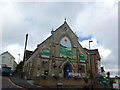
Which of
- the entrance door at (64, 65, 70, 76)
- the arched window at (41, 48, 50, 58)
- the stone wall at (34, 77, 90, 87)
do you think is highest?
the arched window at (41, 48, 50, 58)

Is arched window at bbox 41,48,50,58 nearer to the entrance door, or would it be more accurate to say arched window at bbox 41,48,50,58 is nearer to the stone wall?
the entrance door

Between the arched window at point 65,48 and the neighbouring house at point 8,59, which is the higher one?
the arched window at point 65,48

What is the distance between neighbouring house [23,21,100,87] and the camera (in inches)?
1268

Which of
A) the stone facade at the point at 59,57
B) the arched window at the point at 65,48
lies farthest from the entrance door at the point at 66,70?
the arched window at the point at 65,48

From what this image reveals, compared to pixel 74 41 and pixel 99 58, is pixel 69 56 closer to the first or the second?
pixel 74 41

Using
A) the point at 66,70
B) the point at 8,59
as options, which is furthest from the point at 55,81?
the point at 8,59

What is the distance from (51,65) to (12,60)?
3406 centimetres

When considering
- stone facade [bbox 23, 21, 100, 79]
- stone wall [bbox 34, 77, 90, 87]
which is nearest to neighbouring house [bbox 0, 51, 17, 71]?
stone facade [bbox 23, 21, 100, 79]

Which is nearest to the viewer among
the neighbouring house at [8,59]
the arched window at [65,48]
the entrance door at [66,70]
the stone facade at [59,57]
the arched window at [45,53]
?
the stone facade at [59,57]

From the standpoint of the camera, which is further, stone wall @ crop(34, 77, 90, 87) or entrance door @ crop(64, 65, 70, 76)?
entrance door @ crop(64, 65, 70, 76)

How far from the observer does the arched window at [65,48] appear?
116ft

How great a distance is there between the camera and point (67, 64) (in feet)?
117

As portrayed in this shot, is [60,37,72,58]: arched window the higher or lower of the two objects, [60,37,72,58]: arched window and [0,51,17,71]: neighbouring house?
the higher

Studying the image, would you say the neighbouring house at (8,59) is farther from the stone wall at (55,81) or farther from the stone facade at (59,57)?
the stone wall at (55,81)
